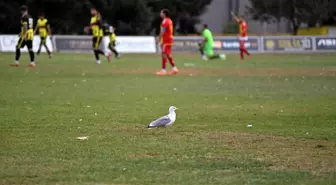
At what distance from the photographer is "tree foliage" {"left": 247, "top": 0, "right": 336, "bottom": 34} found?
220ft

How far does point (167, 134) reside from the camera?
12.6 m

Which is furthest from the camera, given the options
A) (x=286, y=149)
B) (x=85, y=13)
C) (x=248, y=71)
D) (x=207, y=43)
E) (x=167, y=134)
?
(x=85, y=13)

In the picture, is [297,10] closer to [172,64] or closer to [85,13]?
[85,13]

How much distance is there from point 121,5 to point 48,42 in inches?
655

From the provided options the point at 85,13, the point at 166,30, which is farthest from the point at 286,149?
the point at 85,13

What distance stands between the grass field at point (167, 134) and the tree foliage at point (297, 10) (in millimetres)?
43382

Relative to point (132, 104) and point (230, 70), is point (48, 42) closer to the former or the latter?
point (230, 70)

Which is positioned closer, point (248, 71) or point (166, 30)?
point (166, 30)

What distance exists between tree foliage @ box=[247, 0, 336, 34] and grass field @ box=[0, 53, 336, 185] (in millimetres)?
43382

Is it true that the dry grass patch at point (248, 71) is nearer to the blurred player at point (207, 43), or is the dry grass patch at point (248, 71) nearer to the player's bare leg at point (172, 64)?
the player's bare leg at point (172, 64)

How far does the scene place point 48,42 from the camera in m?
52.0

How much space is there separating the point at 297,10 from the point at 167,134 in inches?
2281

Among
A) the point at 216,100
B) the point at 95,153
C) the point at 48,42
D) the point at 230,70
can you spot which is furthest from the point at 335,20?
the point at 95,153

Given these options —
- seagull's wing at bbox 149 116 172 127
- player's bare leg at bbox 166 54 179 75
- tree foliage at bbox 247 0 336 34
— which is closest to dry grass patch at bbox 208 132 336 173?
seagull's wing at bbox 149 116 172 127
